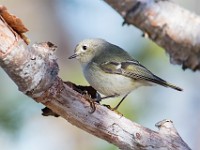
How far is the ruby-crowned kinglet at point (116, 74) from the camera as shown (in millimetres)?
2719

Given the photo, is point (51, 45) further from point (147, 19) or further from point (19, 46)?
point (147, 19)

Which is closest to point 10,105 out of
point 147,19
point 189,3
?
point 147,19

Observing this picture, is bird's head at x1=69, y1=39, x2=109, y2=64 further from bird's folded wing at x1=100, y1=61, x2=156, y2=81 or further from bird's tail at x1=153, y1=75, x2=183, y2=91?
bird's tail at x1=153, y1=75, x2=183, y2=91

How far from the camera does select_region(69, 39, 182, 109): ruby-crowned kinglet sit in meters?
2.72

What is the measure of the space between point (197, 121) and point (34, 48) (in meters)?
3.05

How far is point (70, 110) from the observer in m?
1.85

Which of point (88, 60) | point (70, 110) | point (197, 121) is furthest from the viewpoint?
point (197, 121)

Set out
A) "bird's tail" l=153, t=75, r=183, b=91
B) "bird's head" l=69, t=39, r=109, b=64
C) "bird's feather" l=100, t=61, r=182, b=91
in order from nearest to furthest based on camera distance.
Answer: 1. "bird's tail" l=153, t=75, r=183, b=91
2. "bird's feather" l=100, t=61, r=182, b=91
3. "bird's head" l=69, t=39, r=109, b=64

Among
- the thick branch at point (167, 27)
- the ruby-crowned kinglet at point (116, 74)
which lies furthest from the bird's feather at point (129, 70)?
the thick branch at point (167, 27)

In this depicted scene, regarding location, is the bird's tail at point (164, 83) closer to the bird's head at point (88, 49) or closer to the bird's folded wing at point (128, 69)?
the bird's folded wing at point (128, 69)

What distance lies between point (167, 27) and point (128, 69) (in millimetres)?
303

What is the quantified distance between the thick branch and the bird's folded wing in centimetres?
16

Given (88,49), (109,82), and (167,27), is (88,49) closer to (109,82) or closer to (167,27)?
(109,82)

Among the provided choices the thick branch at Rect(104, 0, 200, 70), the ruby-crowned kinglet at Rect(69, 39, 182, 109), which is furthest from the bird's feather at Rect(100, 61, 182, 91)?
the thick branch at Rect(104, 0, 200, 70)
